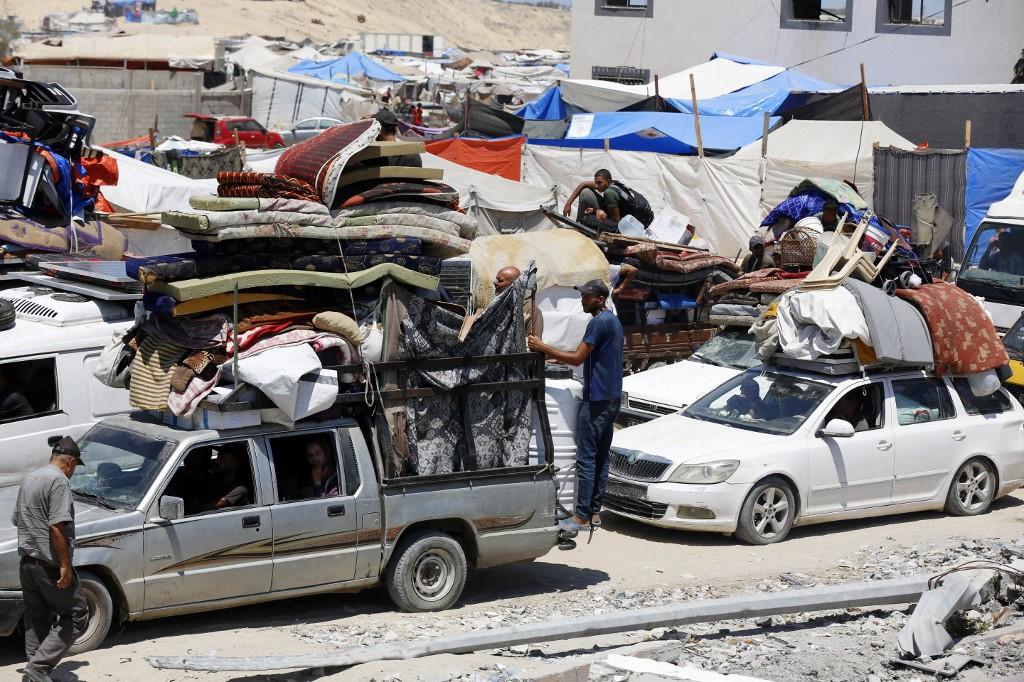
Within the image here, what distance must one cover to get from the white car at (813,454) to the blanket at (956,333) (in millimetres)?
273

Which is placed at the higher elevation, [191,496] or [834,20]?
[834,20]

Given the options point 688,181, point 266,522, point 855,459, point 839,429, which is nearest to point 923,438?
point 855,459

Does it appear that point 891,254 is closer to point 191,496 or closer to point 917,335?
point 917,335

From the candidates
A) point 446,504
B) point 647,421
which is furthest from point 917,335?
point 446,504

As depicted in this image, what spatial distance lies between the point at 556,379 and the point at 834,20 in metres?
28.4

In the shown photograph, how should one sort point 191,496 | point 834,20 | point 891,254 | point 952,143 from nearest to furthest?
point 191,496 → point 891,254 → point 952,143 → point 834,20

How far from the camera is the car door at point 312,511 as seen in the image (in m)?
8.27

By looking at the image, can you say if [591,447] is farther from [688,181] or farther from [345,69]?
[345,69]

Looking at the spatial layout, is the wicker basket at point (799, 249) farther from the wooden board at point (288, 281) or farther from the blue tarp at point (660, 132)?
the blue tarp at point (660, 132)

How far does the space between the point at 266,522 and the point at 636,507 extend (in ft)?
13.0

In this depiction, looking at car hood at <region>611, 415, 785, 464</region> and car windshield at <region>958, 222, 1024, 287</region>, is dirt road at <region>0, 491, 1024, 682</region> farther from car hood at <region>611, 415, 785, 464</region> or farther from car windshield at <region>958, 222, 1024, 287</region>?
car windshield at <region>958, 222, 1024, 287</region>

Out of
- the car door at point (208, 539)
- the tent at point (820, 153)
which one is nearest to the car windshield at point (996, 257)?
the tent at point (820, 153)

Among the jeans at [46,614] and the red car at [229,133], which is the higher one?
the red car at [229,133]

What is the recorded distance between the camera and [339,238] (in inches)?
352
